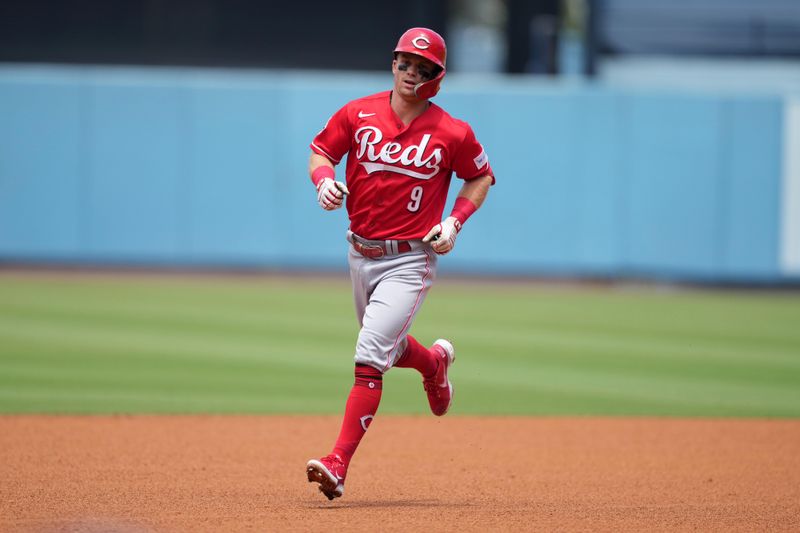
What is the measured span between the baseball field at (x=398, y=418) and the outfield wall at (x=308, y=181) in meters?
2.58

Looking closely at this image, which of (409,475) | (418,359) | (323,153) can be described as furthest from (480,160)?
(409,475)

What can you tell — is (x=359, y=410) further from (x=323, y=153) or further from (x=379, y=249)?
(x=323, y=153)

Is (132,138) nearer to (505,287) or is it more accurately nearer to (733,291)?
(505,287)

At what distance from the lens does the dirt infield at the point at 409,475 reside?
4.66 metres

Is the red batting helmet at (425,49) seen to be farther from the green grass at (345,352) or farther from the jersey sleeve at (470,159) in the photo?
the green grass at (345,352)

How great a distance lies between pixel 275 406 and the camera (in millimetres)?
7797

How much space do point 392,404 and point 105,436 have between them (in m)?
2.16

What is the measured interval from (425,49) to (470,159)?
55cm

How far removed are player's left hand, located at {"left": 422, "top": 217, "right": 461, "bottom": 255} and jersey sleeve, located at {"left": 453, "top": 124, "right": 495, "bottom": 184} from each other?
309 mm

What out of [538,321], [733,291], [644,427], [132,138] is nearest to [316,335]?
[538,321]

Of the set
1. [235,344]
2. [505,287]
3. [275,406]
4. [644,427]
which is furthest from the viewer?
[505,287]

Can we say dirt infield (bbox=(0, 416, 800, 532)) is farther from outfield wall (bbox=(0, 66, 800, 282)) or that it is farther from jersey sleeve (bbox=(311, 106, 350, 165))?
outfield wall (bbox=(0, 66, 800, 282))

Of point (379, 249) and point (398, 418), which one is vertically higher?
point (379, 249)

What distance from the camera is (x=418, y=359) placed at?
18.4ft
